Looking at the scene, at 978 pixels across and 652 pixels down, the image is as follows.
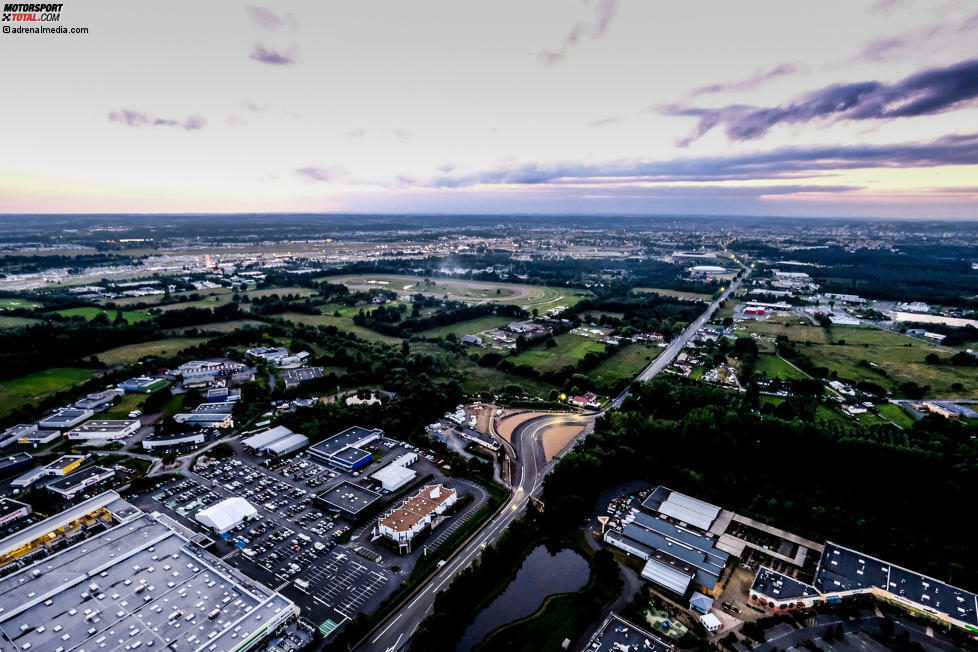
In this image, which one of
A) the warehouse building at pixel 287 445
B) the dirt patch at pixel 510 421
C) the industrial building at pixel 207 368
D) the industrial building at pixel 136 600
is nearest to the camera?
the industrial building at pixel 136 600

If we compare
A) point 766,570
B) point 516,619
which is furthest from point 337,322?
point 766,570

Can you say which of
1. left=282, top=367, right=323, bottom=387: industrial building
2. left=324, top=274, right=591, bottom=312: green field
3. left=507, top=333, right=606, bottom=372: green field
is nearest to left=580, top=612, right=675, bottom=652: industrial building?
left=507, top=333, right=606, bottom=372: green field

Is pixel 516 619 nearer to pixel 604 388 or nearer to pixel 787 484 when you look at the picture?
pixel 787 484

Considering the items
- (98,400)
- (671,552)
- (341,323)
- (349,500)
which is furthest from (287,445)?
(341,323)

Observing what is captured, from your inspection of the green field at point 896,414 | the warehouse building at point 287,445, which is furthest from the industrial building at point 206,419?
the green field at point 896,414

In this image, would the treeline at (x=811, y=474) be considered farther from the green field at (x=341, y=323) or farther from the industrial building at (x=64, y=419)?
the industrial building at (x=64, y=419)

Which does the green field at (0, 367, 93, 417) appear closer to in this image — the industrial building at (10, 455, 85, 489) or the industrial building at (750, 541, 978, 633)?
the industrial building at (10, 455, 85, 489)

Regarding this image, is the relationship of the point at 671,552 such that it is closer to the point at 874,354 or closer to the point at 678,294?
the point at 874,354
